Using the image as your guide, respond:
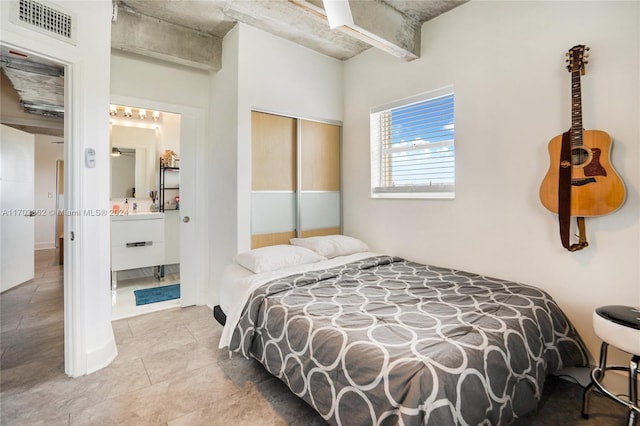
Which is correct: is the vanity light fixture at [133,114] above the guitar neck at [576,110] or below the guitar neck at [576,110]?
above

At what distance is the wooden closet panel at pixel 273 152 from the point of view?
3108mm

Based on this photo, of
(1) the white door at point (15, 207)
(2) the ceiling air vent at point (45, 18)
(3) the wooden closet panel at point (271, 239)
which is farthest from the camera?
(1) the white door at point (15, 207)

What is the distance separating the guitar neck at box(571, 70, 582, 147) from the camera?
6.52 ft

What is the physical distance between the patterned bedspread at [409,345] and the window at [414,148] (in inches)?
41.3

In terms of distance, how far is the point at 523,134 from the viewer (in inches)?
91.0

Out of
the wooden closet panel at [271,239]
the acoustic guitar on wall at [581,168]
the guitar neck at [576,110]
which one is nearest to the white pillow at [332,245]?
the wooden closet panel at [271,239]

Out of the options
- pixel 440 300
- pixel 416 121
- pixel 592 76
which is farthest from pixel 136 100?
pixel 592 76

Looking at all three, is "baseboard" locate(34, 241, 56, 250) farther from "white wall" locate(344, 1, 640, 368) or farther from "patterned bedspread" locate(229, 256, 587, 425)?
"white wall" locate(344, 1, 640, 368)

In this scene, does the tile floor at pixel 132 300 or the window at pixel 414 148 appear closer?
the window at pixel 414 148

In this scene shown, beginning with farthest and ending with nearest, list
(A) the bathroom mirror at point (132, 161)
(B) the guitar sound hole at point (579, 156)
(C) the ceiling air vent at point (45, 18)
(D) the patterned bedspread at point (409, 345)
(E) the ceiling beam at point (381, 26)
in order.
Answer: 1. (A) the bathroom mirror at point (132, 161)
2. (E) the ceiling beam at point (381, 26)
3. (B) the guitar sound hole at point (579, 156)
4. (C) the ceiling air vent at point (45, 18)
5. (D) the patterned bedspread at point (409, 345)

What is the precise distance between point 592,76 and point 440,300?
69.1 inches

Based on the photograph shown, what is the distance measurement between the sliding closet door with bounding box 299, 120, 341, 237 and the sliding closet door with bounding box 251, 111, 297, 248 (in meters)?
0.12

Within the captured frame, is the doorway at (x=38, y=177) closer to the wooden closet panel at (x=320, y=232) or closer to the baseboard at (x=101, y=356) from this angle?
the baseboard at (x=101, y=356)

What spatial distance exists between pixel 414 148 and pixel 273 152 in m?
1.44
